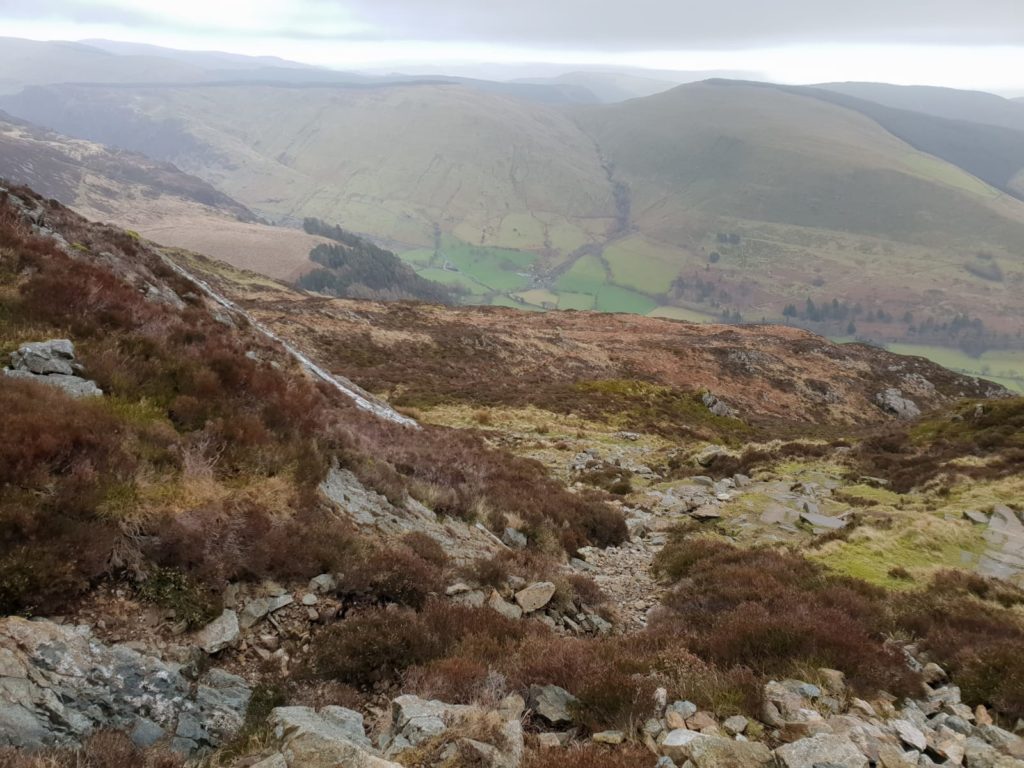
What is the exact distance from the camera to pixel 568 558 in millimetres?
15227

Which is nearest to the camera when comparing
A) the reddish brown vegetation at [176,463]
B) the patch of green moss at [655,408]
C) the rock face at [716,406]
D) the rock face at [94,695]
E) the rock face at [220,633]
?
the rock face at [94,695]

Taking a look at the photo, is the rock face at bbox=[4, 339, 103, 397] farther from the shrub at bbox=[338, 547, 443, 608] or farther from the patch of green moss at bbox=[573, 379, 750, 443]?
the patch of green moss at bbox=[573, 379, 750, 443]

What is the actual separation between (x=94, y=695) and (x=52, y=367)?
6.99 m

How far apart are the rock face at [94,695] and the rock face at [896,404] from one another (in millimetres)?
69998

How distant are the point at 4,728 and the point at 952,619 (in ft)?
42.9

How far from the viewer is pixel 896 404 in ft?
207

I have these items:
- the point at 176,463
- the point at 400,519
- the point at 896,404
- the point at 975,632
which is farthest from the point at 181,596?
the point at 896,404

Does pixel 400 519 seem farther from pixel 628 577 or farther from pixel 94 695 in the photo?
pixel 94 695

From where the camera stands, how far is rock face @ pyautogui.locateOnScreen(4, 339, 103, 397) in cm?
986

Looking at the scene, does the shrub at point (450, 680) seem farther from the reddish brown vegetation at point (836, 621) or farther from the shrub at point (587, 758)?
the reddish brown vegetation at point (836, 621)

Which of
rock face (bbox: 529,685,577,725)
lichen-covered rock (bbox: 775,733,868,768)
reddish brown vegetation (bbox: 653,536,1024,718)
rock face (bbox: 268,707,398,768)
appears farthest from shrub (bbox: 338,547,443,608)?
lichen-covered rock (bbox: 775,733,868,768)

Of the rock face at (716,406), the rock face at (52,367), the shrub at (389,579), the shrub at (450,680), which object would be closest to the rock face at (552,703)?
the shrub at (450,680)

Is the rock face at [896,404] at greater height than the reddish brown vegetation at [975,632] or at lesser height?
lesser

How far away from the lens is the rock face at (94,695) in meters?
5.23
